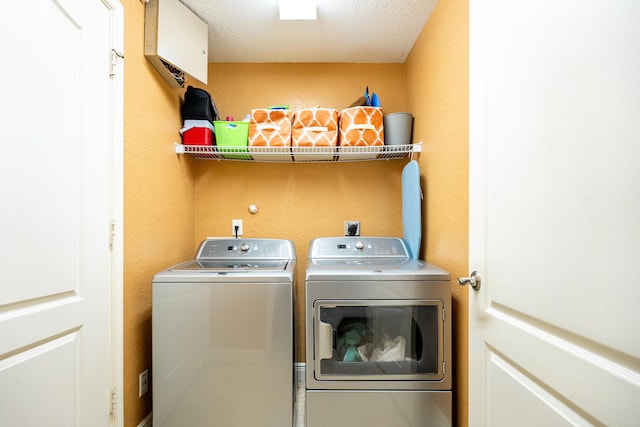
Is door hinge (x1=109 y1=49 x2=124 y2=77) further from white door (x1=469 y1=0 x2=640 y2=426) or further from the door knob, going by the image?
the door knob

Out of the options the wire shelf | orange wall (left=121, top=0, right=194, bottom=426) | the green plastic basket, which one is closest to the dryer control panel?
the wire shelf

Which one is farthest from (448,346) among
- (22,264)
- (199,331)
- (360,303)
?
(22,264)

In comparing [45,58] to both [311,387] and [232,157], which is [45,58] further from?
[311,387]

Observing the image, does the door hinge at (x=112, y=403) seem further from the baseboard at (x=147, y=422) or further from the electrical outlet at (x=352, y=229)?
the electrical outlet at (x=352, y=229)

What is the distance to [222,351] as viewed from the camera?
1.41 meters

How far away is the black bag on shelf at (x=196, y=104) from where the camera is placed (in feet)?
6.26

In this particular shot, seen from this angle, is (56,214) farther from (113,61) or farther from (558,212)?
(558,212)

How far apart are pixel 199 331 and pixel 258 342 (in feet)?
0.98

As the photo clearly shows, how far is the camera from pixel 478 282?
97 centimetres

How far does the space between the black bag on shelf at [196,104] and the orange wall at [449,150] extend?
1.45 metres

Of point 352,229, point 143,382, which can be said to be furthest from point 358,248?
point 143,382

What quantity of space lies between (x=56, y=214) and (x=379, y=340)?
1454 millimetres

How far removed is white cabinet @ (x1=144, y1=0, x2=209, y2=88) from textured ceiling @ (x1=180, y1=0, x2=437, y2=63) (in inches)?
4.2

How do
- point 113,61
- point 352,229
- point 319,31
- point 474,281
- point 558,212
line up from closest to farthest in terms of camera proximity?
point 558,212 < point 474,281 < point 113,61 < point 319,31 < point 352,229
